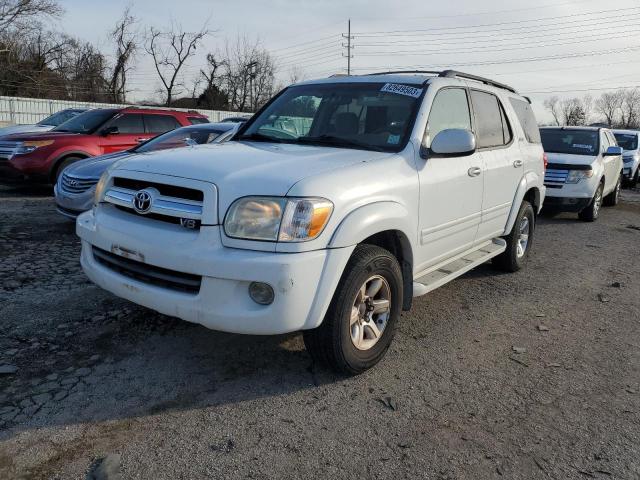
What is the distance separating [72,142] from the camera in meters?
9.66

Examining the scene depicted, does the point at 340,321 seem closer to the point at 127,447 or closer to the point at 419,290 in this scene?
the point at 419,290

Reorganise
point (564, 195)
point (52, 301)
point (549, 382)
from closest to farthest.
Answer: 1. point (549, 382)
2. point (52, 301)
3. point (564, 195)

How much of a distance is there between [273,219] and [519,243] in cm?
402

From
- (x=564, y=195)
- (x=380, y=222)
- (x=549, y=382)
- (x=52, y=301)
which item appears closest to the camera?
(x=380, y=222)

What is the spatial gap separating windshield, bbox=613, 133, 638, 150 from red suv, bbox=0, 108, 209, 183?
568 inches

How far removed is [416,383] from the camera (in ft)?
11.1

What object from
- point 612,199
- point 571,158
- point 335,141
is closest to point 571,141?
point 571,158

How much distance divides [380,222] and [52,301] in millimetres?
2831

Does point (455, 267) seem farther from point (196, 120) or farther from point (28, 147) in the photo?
point (196, 120)

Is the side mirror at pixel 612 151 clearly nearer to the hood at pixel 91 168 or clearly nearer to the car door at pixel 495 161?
the car door at pixel 495 161

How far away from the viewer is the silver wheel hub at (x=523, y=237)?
19.6ft

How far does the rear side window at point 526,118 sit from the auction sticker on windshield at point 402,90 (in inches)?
77.8

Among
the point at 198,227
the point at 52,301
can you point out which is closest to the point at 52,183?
the point at 52,301

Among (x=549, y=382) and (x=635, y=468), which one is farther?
(x=549, y=382)
